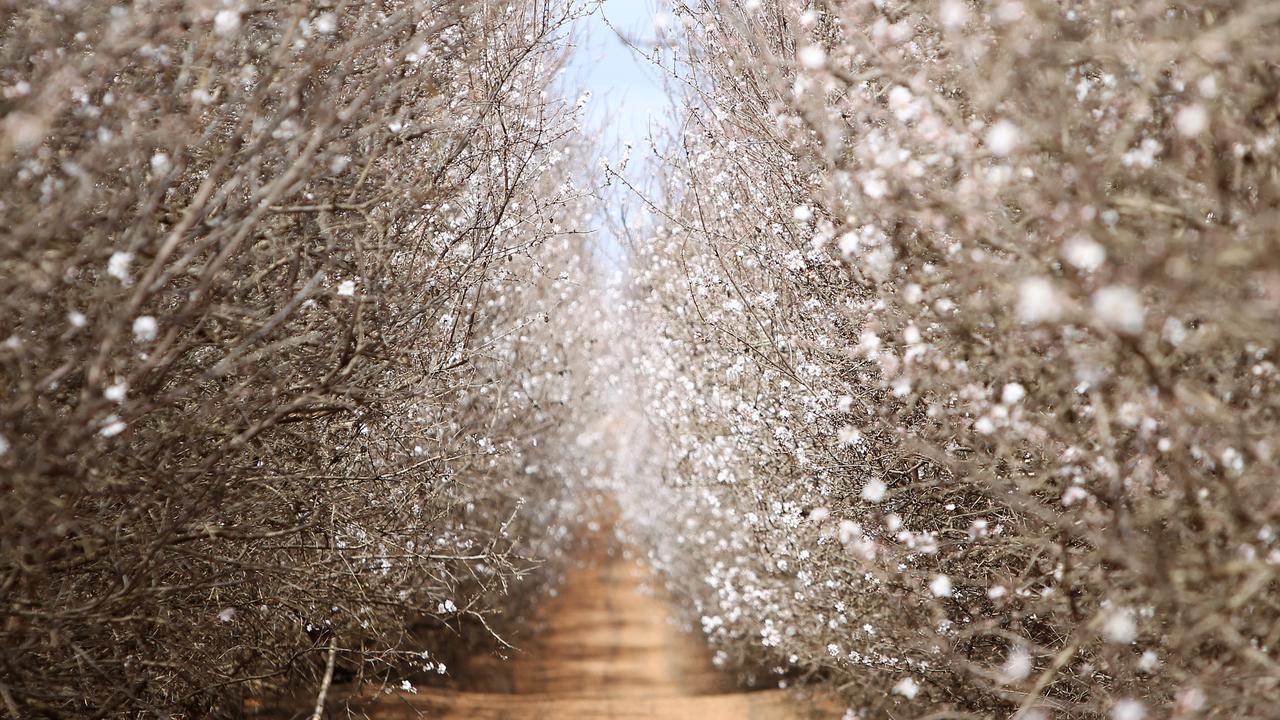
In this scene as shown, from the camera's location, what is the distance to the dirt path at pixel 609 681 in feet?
28.9

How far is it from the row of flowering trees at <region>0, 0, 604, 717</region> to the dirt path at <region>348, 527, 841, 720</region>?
154 centimetres

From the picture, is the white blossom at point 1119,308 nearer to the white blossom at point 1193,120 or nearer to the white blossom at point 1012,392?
the white blossom at point 1193,120

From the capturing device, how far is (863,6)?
4.56 m

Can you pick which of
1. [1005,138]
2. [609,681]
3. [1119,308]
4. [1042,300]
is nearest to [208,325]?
[1005,138]

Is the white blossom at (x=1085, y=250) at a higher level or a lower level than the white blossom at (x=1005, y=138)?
lower

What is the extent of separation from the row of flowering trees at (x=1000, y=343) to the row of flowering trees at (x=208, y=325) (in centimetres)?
176

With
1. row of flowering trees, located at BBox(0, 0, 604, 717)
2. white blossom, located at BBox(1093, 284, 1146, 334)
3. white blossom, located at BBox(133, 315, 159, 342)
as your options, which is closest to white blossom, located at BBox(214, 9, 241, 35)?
row of flowering trees, located at BBox(0, 0, 604, 717)

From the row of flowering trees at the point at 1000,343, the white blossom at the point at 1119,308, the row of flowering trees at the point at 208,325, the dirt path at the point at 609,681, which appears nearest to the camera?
the white blossom at the point at 1119,308

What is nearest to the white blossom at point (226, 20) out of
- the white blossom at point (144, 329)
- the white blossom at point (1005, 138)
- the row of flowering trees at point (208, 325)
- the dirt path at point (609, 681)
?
the row of flowering trees at point (208, 325)

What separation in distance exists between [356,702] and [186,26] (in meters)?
5.36

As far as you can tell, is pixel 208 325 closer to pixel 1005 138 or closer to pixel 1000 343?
pixel 1000 343

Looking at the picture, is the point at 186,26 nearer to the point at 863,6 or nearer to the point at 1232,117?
the point at 863,6

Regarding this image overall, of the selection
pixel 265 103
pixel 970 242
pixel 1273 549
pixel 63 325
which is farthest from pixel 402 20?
pixel 1273 549

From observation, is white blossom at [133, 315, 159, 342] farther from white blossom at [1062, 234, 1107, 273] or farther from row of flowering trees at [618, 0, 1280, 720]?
white blossom at [1062, 234, 1107, 273]
